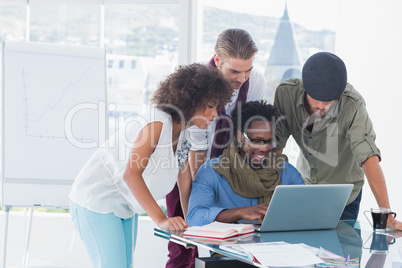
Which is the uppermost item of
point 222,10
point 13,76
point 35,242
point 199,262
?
point 222,10

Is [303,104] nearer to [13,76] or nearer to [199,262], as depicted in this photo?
[199,262]

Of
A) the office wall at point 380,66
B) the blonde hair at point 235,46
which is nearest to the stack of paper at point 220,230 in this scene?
the blonde hair at point 235,46

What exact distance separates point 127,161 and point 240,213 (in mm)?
449

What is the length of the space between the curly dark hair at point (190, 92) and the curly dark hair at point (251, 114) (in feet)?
0.74

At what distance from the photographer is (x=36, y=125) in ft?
9.62

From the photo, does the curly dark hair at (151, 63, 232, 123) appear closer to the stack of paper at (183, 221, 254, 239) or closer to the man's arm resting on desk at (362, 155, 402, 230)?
the stack of paper at (183, 221, 254, 239)

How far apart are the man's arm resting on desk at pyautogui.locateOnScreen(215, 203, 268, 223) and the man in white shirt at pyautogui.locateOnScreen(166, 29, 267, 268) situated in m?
0.28

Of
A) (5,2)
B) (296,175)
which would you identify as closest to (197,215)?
(296,175)

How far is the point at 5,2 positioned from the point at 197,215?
8.43ft

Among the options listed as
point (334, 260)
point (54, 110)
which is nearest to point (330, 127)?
point (334, 260)

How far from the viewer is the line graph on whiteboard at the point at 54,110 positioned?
2.93 meters

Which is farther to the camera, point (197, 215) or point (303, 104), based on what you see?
point (303, 104)

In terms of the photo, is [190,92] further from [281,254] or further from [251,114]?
[281,254]

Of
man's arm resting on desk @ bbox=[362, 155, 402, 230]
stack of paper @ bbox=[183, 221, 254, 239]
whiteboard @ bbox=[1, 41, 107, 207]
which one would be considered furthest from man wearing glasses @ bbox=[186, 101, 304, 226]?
whiteboard @ bbox=[1, 41, 107, 207]
